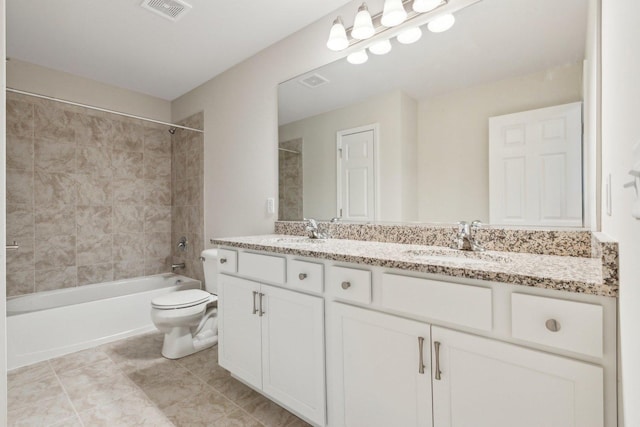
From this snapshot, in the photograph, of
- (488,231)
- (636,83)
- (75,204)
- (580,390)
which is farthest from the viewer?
(75,204)

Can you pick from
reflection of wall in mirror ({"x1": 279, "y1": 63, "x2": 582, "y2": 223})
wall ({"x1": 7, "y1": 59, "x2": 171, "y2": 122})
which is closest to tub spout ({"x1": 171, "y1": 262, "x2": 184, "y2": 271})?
wall ({"x1": 7, "y1": 59, "x2": 171, "y2": 122})

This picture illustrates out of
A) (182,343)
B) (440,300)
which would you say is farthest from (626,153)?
(182,343)

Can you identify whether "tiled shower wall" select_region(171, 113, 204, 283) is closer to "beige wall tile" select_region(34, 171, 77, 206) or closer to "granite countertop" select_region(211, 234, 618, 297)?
"beige wall tile" select_region(34, 171, 77, 206)

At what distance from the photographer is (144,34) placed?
88.3 inches

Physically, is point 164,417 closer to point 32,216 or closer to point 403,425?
point 403,425

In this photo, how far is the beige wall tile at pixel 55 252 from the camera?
2694 mm

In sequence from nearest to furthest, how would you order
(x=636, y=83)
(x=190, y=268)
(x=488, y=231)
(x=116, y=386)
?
(x=636, y=83)
(x=488, y=231)
(x=116, y=386)
(x=190, y=268)

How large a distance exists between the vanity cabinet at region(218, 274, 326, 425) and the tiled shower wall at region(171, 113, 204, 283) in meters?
1.49

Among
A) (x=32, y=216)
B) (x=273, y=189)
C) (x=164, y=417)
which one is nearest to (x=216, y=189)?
(x=273, y=189)

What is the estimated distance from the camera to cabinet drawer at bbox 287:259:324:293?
134cm

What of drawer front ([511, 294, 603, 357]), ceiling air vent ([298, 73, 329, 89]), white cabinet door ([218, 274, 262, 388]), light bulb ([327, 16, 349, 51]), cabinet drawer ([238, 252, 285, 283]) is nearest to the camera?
drawer front ([511, 294, 603, 357])

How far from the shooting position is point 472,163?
147 cm

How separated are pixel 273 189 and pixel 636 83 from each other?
81.5 inches

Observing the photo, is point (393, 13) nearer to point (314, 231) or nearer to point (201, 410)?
point (314, 231)
